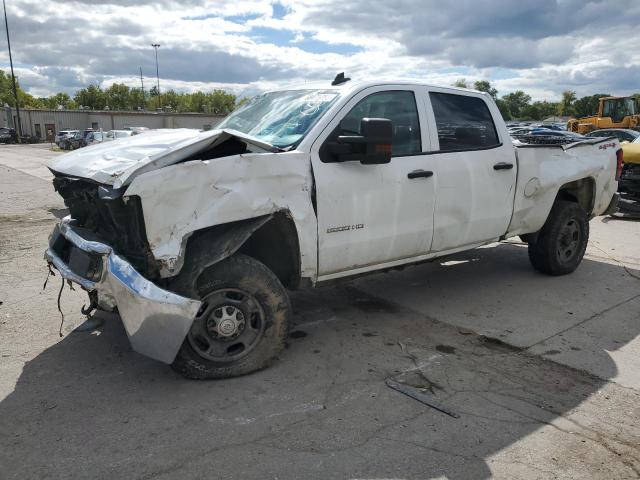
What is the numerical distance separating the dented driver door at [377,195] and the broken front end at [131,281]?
1.20m

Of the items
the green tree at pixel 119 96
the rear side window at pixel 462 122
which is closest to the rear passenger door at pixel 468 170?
the rear side window at pixel 462 122

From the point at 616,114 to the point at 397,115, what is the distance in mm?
30120

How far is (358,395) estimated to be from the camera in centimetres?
352

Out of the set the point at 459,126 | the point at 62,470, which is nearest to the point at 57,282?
the point at 62,470

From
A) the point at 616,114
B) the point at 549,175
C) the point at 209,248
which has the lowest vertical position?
the point at 209,248

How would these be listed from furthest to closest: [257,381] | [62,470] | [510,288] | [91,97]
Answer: [91,97] → [510,288] → [257,381] → [62,470]

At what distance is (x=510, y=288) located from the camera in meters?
5.84

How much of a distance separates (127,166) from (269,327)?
1389 mm

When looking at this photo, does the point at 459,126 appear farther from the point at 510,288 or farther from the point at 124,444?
the point at 124,444

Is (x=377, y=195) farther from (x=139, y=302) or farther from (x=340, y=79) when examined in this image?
(x=139, y=302)

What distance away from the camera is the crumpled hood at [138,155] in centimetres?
332

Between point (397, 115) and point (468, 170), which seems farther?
point (468, 170)

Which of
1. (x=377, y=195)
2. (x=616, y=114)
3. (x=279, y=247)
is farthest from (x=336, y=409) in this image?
(x=616, y=114)

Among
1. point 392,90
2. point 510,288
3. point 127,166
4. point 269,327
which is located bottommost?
point 510,288
